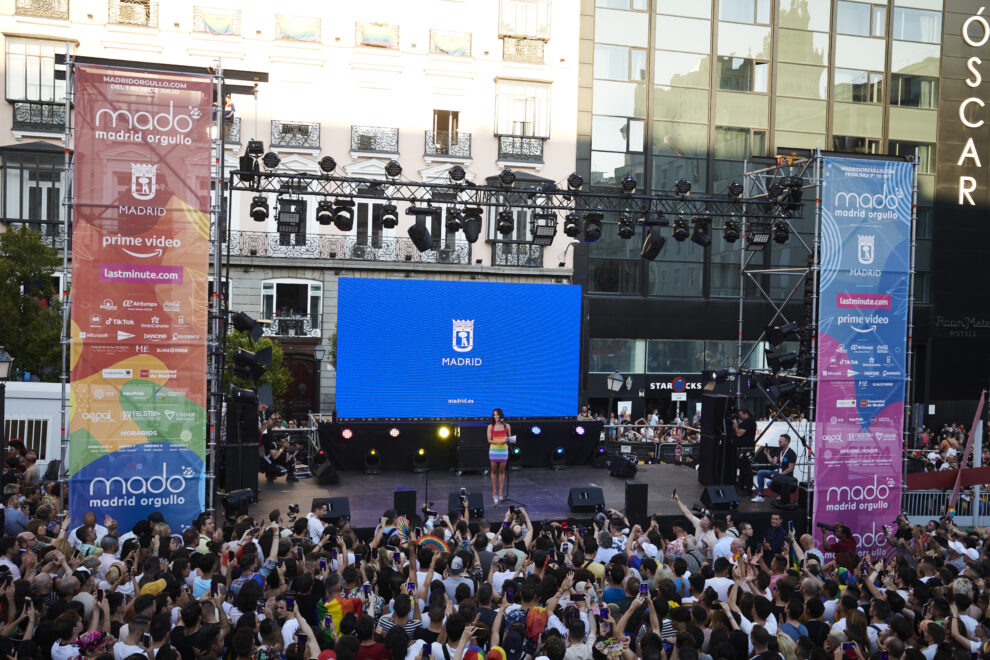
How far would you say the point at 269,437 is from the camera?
16297mm

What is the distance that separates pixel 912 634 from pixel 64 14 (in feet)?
94.8

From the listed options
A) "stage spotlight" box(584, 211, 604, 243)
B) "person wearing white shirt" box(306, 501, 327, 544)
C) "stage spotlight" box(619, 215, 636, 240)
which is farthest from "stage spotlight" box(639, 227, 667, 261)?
"person wearing white shirt" box(306, 501, 327, 544)

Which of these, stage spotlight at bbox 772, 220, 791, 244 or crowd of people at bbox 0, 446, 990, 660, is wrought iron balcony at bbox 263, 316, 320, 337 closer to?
stage spotlight at bbox 772, 220, 791, 244

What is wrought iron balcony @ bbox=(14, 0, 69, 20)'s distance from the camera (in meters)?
25.9

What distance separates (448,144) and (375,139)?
2.60 m

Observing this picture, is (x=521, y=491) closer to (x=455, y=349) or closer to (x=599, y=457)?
(x=599, y=457)

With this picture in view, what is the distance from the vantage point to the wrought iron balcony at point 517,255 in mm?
29609

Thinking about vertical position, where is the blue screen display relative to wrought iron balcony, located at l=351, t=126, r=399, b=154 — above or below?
below

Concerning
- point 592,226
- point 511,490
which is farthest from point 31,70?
point 511,490

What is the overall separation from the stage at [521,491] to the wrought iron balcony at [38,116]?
54.1 ft

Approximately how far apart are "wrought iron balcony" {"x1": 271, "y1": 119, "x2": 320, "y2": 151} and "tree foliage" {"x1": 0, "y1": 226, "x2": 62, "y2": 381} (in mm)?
8761

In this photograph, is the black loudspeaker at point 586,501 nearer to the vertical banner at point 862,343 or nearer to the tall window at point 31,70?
the vertical banner at point 862,343

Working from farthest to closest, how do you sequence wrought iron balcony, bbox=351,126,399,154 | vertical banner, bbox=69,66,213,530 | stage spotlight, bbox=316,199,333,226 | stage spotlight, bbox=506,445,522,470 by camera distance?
wrought iron balcony, bbox=351,126,399,154
stage spotlight, bbox=506,445,522,470
stage spotlight, bbox=316,199,333,226
vertical banner, bbox=69,66,213,530

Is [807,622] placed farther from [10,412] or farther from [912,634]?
[10,412]
